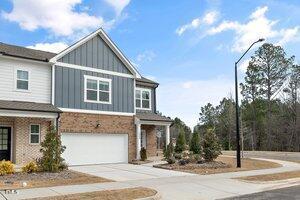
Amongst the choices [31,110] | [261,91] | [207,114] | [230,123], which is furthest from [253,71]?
[31,110]

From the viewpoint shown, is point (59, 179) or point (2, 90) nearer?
point (59, 179)

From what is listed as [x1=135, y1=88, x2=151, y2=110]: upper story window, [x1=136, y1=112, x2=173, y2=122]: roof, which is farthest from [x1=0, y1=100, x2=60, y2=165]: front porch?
[x1=135, y1=88, x2=151, y2=110]: upper story window

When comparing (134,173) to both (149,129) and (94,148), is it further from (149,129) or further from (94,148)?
(149,129)

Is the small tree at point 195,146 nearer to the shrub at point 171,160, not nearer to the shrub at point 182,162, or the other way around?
the shrub at point 182,162

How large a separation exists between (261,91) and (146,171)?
1996 inches

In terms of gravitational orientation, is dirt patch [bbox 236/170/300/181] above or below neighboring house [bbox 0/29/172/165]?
below

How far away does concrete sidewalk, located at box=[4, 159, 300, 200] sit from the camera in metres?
15.0

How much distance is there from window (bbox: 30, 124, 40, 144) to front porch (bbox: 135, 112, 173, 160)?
7468 mm

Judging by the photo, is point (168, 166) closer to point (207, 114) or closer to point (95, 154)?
point (95, 154)

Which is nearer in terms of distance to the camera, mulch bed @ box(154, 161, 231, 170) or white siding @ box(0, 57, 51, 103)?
white siding @ box(0, 57, 51, 103)

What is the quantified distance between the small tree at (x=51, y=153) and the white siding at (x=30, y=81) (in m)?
4.32

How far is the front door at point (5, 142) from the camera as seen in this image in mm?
23141

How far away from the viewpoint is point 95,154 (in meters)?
27.2

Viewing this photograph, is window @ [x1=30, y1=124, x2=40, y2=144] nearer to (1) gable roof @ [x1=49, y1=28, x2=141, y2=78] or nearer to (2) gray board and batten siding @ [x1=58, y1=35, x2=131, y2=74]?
(1) gable roof @ [x1=49, y1=28, x2=141, y2=78]
